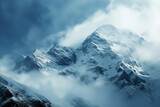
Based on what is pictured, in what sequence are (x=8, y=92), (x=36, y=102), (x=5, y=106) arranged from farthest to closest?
(x=36, y=102)
(x=8, y=92)
(x=5, y=106)

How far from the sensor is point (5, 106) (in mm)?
164750

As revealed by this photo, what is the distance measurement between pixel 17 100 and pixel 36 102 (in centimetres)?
2040

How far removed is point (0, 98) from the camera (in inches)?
6752

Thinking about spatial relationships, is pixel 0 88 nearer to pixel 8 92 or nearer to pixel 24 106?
pixel 8 92

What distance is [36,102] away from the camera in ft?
Result: 627

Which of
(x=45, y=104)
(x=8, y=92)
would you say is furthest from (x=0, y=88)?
(x=45, y=104)

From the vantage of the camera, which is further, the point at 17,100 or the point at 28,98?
the point at 28,98

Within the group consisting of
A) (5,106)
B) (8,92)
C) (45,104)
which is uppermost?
(45,104)

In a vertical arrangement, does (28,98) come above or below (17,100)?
above

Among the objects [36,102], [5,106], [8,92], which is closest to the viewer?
[5,106]

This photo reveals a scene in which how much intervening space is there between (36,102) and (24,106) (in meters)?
17.4

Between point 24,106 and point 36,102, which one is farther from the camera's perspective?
point 36,102

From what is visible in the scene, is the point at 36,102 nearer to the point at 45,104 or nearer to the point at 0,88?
the point at 45,104

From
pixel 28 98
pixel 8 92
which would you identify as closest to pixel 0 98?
pixel 8 92
